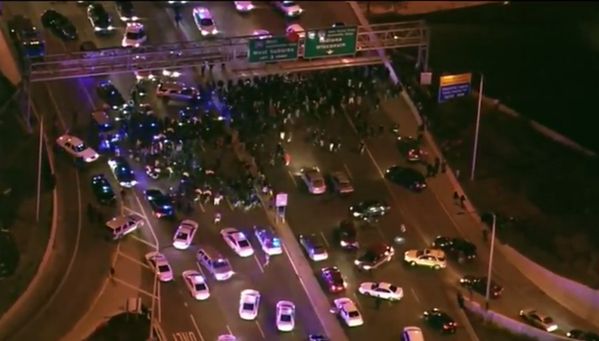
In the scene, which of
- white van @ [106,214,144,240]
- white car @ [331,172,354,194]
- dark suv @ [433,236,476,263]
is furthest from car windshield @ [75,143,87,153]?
dark suv @ [433,236,476,263]

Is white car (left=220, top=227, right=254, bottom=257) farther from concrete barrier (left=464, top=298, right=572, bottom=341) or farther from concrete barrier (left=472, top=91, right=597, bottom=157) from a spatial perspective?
concrete barrier (left=472, top=91, right=597, bottom=157)

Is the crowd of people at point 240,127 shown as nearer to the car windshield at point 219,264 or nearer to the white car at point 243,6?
the car windshield at point 219,264

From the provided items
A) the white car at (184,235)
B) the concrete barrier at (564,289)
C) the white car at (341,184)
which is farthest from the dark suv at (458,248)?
the white car at (184,235)

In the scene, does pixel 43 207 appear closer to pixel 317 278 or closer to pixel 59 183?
pixel 59 183

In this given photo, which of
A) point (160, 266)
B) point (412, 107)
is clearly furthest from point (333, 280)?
point (412, 107)

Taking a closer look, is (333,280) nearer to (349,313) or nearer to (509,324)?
(349,313)
